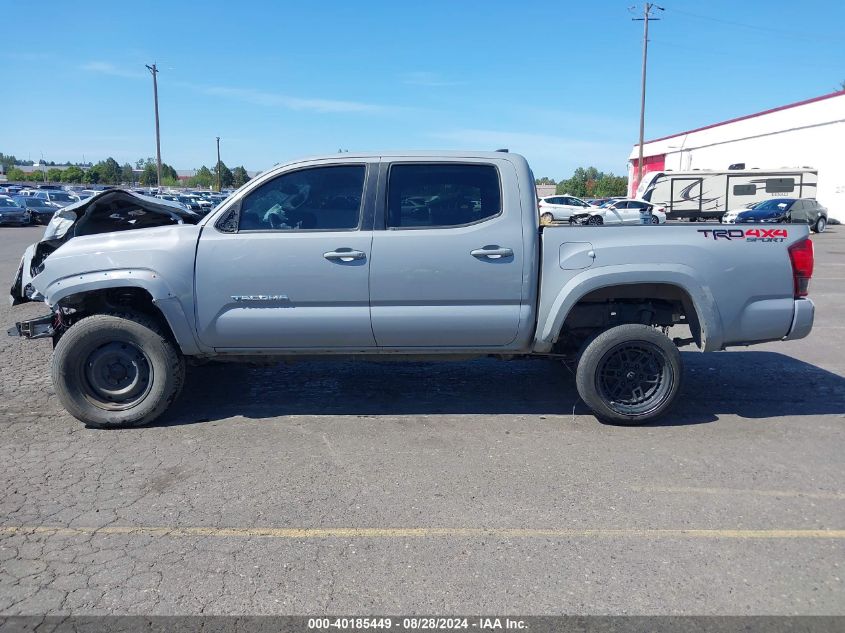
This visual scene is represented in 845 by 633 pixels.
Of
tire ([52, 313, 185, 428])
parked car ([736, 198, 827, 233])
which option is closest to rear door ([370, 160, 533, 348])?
tire ([52, 313, 185, 428])

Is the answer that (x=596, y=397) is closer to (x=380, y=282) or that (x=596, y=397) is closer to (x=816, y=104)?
(x=380, y=282)

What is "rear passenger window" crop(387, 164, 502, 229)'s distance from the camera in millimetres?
5242

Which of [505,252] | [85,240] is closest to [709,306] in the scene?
[505,252]

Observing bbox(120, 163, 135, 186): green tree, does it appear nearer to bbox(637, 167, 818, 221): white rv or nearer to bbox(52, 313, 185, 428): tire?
bbox(637, 167, 818, 221): white rv

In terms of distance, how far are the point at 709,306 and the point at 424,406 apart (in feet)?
7.81

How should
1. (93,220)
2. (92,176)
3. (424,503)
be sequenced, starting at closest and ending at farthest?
1. (424,503)
2. (93,220)
3. (92,176)

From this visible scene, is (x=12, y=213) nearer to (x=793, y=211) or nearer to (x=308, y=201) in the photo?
(x=308, y=201)

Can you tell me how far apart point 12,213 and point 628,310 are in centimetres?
3891

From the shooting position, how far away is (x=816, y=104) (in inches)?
1747

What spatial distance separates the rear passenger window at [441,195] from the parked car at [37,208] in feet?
127

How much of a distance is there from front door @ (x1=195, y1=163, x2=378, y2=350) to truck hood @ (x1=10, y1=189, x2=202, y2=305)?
133 cm

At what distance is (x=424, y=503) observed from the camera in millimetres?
4109

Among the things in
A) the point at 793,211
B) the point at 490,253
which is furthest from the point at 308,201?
the point at 793,211

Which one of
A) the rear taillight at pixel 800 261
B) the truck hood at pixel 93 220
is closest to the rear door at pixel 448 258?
the rear taillight at pixel 800 261
